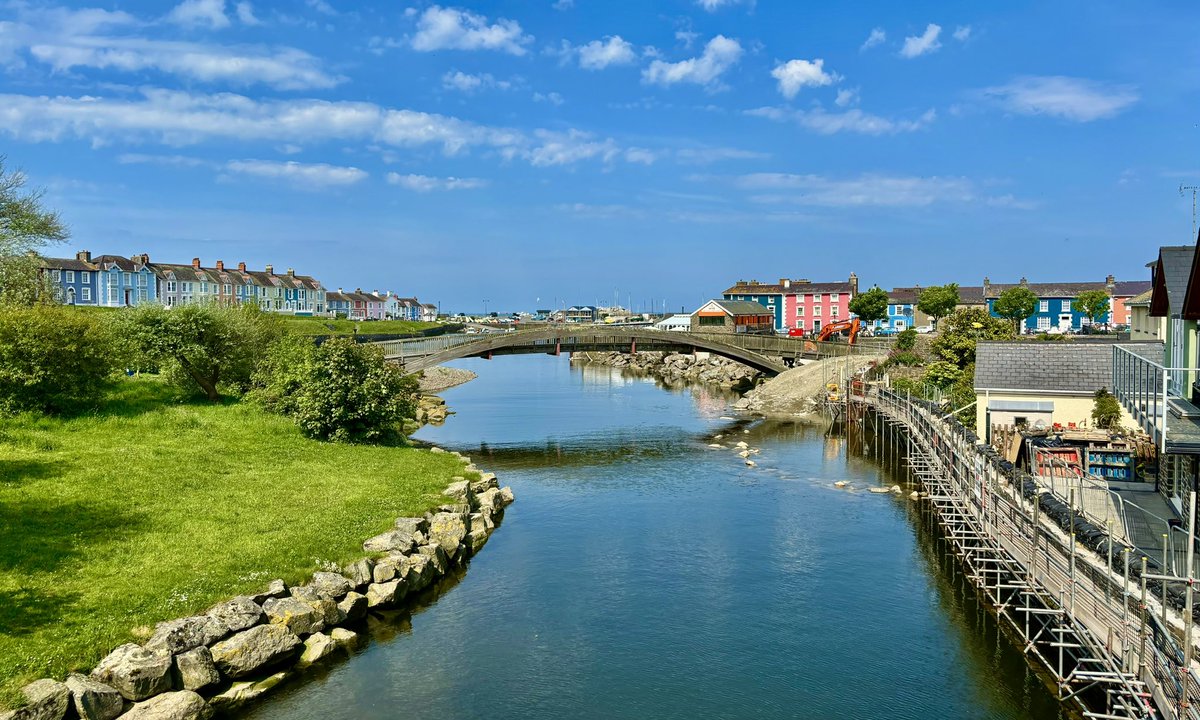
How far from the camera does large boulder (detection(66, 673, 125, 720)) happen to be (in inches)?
640

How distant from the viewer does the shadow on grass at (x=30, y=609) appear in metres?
18.0

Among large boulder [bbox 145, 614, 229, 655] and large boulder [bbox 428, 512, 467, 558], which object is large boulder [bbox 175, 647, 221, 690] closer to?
large boulder [bbox 145, 614, 229, 655]

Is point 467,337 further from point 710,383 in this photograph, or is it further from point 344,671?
point 344,671

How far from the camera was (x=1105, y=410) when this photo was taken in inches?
1409

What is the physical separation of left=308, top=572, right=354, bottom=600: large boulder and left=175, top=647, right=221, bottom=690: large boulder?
4362mm

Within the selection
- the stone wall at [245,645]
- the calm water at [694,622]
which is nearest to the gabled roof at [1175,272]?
the calm water at [694,622]

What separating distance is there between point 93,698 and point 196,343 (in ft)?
110

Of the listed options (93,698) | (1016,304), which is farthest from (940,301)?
(93,698)

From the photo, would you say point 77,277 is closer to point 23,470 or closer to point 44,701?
point 23,470

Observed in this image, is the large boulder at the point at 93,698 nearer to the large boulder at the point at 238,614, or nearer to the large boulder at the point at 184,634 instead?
the large boulder at the point at 184,634

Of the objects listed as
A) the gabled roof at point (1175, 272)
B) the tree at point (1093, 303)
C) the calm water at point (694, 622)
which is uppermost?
the tree at point (1093, 303)

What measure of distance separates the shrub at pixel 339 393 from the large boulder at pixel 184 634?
2256 cm

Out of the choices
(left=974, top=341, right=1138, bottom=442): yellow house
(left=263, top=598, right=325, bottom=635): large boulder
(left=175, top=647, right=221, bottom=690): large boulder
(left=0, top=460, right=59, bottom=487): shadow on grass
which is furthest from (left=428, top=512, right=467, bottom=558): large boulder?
(left=974, top=341, right=1138, bottom=442): yellow house

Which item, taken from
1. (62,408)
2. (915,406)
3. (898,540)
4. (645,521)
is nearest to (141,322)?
(62,408)
